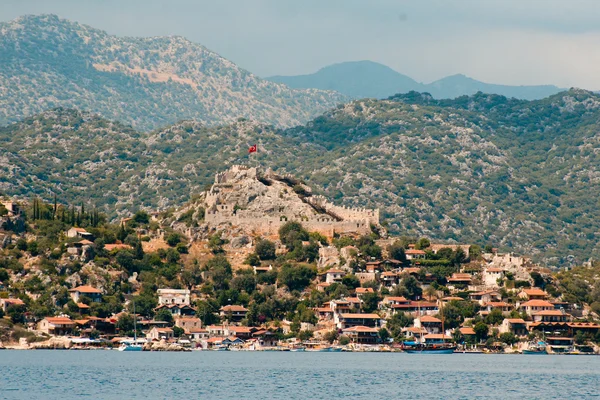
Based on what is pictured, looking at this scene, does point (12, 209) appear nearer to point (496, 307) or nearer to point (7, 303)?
point (7, 303)

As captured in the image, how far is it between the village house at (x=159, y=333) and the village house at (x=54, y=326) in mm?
9686

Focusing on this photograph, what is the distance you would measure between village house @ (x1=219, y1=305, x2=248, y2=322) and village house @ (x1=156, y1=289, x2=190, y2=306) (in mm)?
4730

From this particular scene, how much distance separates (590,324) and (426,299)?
20.9 m

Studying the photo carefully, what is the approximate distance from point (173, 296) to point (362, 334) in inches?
952

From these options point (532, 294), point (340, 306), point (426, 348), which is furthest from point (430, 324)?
point (532, 294)

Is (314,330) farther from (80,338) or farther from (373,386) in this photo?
(373,386)

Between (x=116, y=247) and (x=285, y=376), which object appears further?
(x=116, y=247)

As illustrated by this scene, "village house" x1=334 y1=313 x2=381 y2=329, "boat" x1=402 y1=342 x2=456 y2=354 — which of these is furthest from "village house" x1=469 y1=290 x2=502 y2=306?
"village house" x1=334 y1=313 x2=381 y2=329

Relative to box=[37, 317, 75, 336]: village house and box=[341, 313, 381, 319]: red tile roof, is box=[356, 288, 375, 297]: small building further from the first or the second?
box=[37, 317, 75, 336]: village house

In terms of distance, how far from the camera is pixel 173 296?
570 feet

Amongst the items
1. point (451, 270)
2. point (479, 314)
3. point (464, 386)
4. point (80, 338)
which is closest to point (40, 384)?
point (464, 386)

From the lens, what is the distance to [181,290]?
175m

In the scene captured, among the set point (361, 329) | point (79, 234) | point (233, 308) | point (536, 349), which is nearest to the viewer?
point (536, 349)

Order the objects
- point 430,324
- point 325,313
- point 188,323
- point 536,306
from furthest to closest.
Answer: point 536,306, point 325,313, point 430,324, point 188,323
